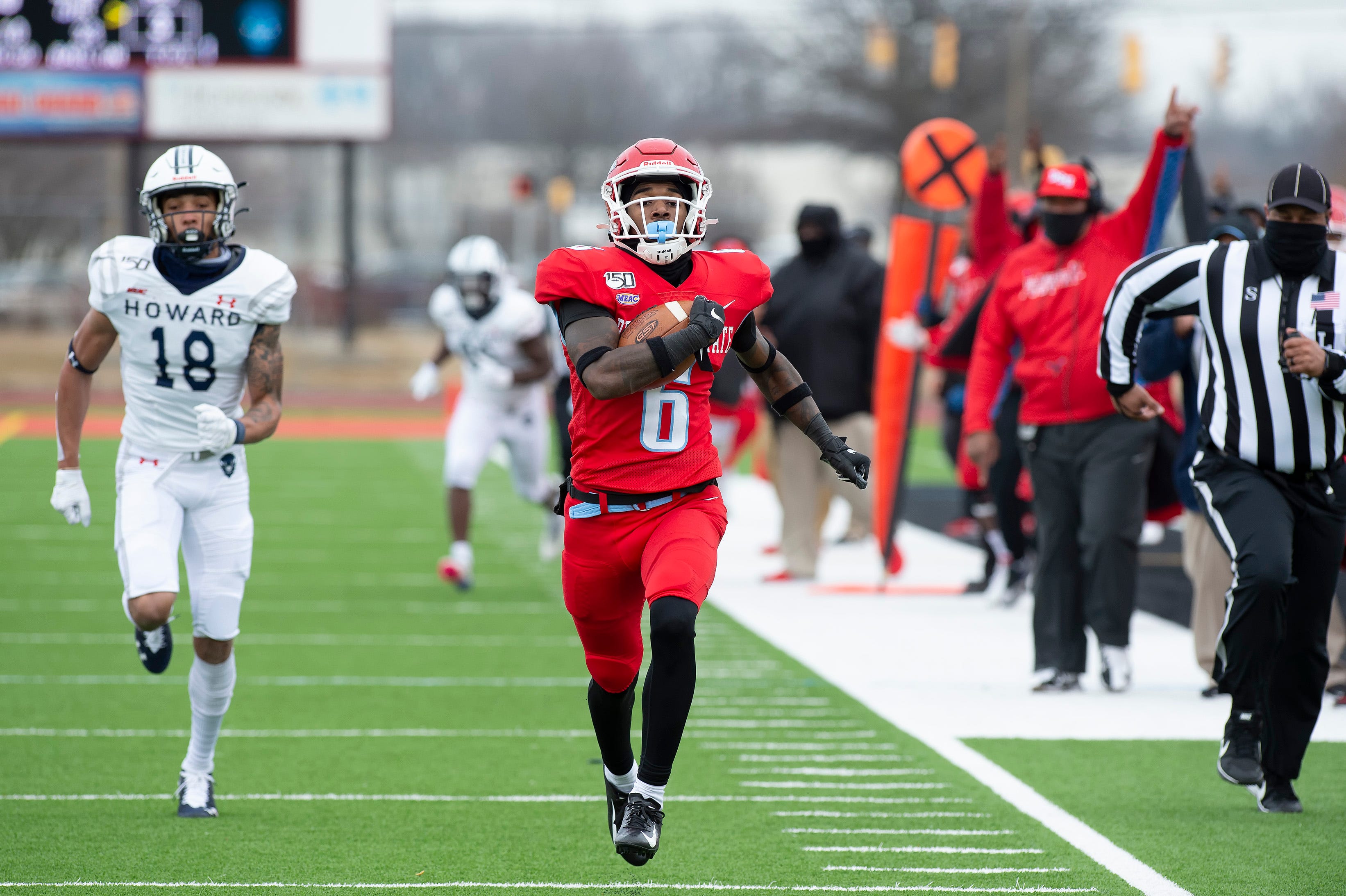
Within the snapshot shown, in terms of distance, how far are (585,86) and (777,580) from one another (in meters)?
45.3

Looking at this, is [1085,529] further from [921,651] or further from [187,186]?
[187,186]

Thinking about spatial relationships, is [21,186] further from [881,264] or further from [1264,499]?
[1264,499]

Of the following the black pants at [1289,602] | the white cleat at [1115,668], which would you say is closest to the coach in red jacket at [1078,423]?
the white cleat at [1115,668]

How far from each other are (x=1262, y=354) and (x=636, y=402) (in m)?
2.02

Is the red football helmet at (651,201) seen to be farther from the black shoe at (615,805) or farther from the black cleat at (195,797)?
the black cleat at (195,797)

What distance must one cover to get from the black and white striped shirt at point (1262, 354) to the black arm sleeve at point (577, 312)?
201cm

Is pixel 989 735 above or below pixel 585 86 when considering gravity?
below

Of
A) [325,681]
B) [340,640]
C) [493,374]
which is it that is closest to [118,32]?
[493,374]

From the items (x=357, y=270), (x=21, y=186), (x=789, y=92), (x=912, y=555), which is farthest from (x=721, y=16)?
(x=912, y=555)

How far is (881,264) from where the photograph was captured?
34.3 ft

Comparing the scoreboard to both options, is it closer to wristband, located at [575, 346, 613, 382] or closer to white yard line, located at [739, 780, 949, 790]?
white yard line, located at [739, 780, 949, 790]

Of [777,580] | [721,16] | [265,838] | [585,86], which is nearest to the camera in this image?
[265,838]

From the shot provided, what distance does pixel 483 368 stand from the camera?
10.0 metres

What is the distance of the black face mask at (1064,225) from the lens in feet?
22.8
